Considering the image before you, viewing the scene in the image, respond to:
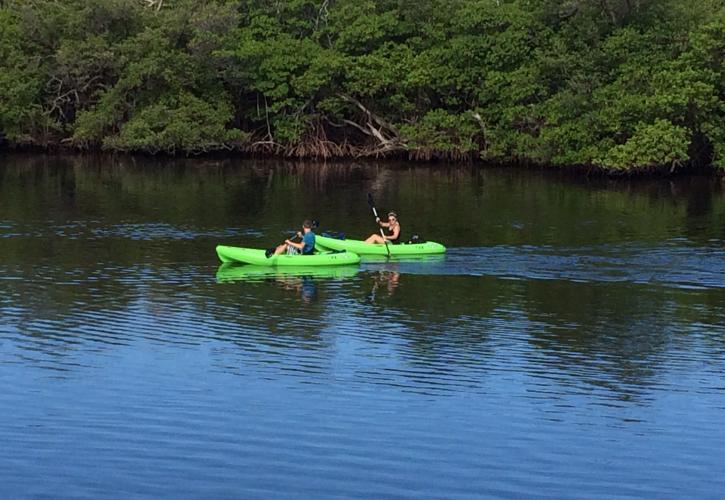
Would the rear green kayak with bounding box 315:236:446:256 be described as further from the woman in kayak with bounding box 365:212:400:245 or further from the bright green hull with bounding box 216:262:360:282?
the bright green hull with bounding box 216:262:360:282

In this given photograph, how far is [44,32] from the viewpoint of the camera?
6100 centimetres

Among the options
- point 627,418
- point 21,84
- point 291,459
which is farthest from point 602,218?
point 21,84

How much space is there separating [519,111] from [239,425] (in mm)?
39205

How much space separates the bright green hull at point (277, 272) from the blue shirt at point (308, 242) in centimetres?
60

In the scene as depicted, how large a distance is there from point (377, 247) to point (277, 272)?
3.44m

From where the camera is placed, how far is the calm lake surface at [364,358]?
1691 centimetres

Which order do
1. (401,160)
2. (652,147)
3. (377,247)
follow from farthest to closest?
(401,160), (652,147), (377,247)

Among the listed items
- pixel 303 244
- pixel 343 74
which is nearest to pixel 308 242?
pixel 303 244

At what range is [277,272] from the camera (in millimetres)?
31906

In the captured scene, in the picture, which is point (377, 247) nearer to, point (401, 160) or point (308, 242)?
point (308, 242)

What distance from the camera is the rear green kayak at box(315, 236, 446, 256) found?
3406 cm

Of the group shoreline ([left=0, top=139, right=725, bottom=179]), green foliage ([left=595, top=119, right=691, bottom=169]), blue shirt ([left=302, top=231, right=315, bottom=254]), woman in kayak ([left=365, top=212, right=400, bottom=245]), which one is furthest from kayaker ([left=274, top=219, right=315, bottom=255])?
A: shoreline ([left=0, top=139, right=725, bottom=179])

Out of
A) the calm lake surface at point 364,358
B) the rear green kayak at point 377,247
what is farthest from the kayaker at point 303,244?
the rear green kayak at point 377,247

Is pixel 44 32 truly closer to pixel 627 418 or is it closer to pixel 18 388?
pixel 18 388
